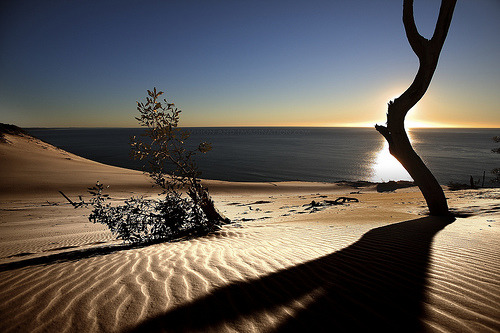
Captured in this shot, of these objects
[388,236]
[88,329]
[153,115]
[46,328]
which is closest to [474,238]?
[388,236]

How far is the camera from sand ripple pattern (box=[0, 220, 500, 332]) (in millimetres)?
1846

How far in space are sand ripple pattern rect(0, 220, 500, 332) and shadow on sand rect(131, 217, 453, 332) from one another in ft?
0.04

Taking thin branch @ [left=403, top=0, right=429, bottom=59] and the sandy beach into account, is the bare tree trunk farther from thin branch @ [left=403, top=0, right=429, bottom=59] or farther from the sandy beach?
the sandy beach

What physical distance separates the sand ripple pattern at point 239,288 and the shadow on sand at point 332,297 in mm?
12

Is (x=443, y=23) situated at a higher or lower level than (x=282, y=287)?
higher

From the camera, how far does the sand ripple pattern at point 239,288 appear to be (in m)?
1.85

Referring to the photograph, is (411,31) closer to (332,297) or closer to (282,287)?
(332,297)

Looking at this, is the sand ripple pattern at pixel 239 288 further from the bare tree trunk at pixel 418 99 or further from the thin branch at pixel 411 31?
the thin branch at pixel 411 31

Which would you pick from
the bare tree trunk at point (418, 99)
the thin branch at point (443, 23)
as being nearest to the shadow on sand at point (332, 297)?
the bare tree trunk at point (418, 99)

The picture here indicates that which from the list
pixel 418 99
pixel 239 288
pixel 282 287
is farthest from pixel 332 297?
pixel 418 99

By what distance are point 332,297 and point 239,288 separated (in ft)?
3.10

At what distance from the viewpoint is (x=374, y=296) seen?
7.26ft

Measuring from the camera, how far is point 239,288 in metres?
2.44

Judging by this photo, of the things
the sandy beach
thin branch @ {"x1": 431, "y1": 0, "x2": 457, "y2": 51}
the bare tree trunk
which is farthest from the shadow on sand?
thin branch @ {"x1": 431, "y1": 0, "x2": 457, "y2": 51}
